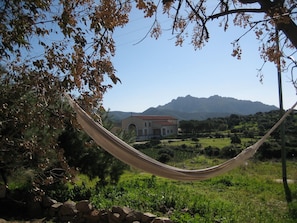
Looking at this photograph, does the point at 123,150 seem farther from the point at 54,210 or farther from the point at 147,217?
the point at 54,210

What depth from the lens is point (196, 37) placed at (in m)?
2.70

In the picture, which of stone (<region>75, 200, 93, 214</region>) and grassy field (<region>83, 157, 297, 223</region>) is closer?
grassy field (<region>83, 157, 297, 223</region>)

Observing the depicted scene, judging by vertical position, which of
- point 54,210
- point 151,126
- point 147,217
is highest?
point 151,126

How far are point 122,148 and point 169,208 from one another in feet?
6.67

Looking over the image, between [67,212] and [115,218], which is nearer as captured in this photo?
[115,218]

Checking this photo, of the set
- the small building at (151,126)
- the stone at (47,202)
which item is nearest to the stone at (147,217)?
the stone at (47,202)

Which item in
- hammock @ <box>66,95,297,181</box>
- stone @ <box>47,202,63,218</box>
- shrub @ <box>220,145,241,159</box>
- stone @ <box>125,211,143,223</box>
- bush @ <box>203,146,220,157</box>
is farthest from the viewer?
bush @ <box>203,146,220,157</box>

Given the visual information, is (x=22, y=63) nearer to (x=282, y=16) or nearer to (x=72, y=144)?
(x=282, y=16)

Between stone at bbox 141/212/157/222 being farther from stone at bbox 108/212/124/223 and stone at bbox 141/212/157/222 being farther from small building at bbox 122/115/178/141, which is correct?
small building at bbox 122/115/178/141

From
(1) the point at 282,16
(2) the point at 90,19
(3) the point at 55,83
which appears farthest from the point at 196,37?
(3) the point at 55,83

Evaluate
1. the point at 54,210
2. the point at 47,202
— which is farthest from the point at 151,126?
the point at 54,210

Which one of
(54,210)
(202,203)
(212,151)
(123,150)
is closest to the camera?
(123,150)

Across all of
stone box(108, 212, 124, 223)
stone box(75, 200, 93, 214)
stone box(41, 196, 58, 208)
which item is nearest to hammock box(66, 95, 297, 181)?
stone box(108, 212, 124, 223)

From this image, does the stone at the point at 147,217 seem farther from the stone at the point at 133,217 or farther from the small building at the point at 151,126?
the small building at the point at 151,126
